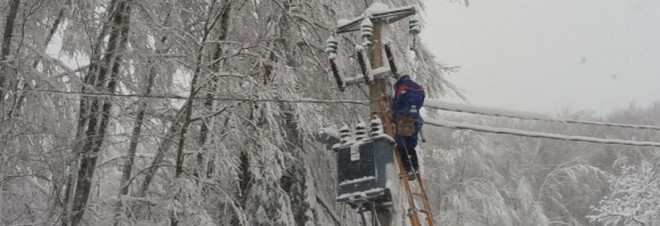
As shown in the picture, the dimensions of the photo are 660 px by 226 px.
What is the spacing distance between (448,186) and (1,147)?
15324 millimetres

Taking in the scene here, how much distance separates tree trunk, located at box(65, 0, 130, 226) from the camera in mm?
6508

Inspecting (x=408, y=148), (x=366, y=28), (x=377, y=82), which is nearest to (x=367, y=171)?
(x=408, y=148)

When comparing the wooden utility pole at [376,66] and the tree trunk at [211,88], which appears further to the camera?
the tree trunk at [211,88]

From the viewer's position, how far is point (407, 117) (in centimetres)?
577

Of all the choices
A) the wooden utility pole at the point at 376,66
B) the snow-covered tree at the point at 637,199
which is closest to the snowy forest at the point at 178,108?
the wooden utility pole at the point at 376,66

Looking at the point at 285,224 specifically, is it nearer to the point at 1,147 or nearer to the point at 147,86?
the point at 147,86

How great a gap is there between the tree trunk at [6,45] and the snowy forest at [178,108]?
0.01m

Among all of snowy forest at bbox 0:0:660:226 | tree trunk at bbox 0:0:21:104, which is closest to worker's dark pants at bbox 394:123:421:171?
snowy forest at bbox 0:0:660:226

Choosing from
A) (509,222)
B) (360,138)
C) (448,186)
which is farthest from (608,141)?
(448,186)

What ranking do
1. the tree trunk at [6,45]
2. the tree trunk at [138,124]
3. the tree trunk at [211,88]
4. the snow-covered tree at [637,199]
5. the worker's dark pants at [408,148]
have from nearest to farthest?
the tree trunk at [6,45] → the worker's dark pants at [408,148] → the tree trunk at [211,88] → the tree trunk at [138,124] → the snow-covered tree at [637,199]

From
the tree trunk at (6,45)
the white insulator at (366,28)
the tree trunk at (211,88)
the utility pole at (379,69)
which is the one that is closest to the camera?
the utility pole at (379,69)

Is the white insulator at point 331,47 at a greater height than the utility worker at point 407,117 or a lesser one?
greater

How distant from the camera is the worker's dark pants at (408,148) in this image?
590cm

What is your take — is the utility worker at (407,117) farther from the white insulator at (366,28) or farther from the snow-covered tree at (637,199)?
the snow-covered tree at (637,199)
